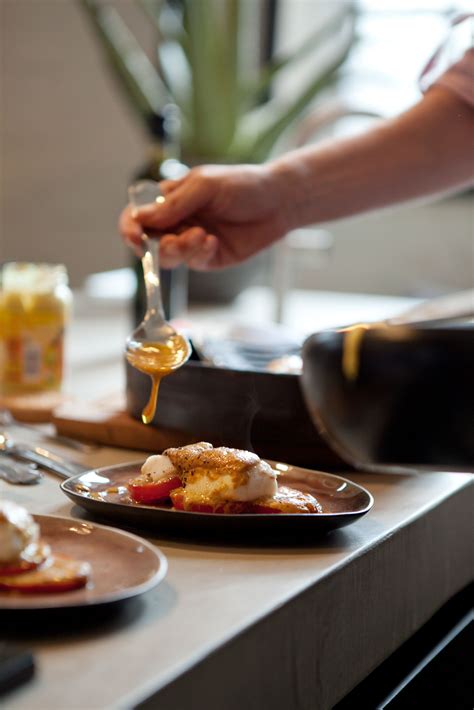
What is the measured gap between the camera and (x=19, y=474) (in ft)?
3.12

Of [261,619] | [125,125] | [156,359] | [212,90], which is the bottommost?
[261,619]

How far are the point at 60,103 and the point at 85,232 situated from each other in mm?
607

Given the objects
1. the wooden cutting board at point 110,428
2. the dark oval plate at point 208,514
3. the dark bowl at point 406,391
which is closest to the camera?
the dark bowl at point 406,391

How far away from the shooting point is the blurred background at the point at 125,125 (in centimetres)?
438

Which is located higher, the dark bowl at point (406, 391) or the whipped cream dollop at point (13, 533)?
the dark bowl at point (406, 391)

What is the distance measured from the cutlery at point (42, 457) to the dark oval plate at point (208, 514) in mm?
118

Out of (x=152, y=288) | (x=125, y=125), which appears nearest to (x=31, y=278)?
(x=152, y=288)

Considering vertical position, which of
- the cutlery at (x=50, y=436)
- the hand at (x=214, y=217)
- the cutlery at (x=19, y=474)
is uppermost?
the hand at (x=214, y=217)

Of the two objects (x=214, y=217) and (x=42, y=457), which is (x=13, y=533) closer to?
(x=42, y=457)

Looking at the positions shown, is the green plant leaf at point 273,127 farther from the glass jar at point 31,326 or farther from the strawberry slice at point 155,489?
the strawberry slice at point 155,489

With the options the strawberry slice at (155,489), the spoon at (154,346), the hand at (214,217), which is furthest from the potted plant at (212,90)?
the strawberry slice at (155,489)

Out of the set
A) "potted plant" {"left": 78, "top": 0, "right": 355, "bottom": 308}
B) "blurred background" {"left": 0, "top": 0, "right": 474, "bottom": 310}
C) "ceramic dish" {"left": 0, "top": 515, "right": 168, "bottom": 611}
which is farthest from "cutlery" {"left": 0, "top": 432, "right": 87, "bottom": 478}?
"blurred background" {"left": 0, "top": 0, "right": 474, "bottom": 310}

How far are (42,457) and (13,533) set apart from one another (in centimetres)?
40

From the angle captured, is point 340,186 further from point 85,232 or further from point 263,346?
point 85,232
